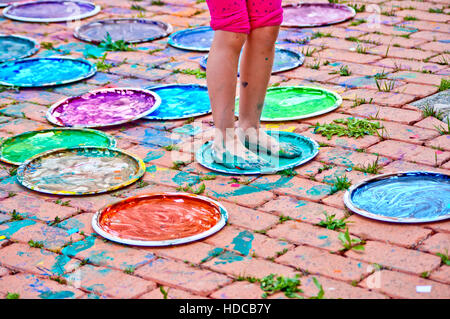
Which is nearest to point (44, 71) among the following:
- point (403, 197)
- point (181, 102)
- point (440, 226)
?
point (181, 102)

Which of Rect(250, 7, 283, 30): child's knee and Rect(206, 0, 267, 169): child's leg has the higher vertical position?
Rect(250, 7, 283, 30): child's knee

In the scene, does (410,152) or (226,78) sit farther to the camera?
(410,152)

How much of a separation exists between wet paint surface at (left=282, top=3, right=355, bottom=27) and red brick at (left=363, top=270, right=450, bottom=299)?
389 cm

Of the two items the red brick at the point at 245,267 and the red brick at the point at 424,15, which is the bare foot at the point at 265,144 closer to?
the red brick at the point at 245,267

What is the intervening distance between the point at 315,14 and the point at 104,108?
283 cm

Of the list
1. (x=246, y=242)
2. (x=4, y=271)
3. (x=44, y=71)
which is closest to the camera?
(x=4, y=271)

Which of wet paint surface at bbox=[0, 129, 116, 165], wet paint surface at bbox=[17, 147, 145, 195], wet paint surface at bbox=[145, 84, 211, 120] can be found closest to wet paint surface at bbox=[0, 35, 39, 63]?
wet paint surface at bbox=[145, 84, 211, 120]

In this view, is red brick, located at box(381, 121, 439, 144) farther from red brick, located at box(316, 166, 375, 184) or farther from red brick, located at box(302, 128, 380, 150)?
red brick, located at box(316, 166, 375, 184)

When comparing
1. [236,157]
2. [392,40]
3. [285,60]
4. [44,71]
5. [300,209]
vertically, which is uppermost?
[392,40]

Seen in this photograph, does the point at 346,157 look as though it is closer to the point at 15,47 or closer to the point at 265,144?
the point at 265,144

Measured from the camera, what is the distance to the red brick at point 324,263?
2.71 m

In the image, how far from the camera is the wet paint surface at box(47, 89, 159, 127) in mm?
4395

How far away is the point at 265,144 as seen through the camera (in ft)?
12.4

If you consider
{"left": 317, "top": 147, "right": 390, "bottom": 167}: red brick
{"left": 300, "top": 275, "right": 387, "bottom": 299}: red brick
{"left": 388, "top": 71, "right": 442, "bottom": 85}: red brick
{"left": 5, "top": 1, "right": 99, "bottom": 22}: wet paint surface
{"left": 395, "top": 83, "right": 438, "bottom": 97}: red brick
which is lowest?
{"left": 300, "top": 275, "right": 387, "bottom": 299}: red brick
